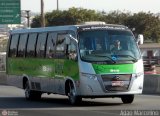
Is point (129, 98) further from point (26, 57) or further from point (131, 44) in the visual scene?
point (26, 57)

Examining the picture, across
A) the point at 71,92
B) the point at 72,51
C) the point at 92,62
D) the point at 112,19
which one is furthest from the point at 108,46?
the point at 112,19

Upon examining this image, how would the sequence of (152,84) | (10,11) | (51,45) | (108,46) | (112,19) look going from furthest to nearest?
(112,19) < (10,11) < (152,84) < (51,45) < (108,46)

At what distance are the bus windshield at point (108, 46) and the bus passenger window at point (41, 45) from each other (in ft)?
Result: 9.70

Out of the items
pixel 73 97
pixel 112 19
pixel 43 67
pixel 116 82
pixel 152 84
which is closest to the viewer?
pixel 116 82

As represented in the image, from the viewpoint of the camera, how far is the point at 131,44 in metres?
19.6

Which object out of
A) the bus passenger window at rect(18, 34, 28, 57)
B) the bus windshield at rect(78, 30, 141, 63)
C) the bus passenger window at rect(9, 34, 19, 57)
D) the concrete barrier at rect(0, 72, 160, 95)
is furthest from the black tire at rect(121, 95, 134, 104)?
the bus passenger window at rect(9, 34, 19, 57)

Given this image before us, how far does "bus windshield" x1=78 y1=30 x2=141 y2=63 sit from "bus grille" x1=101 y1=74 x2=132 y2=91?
51 centimetres

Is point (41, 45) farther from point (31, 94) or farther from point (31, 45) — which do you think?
point (31, 94)

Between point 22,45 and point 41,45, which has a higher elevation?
point 41,45

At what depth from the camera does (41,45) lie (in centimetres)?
2228

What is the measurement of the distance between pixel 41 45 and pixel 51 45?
1.04 meters

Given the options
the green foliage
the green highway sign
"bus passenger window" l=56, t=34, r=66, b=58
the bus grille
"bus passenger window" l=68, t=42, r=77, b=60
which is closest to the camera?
the bus grille

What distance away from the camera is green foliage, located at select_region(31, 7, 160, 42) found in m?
90.6

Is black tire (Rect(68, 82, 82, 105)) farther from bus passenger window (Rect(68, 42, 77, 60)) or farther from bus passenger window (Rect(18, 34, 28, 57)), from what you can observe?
bus passenger window (Rect(18, 34, 28, 57))
